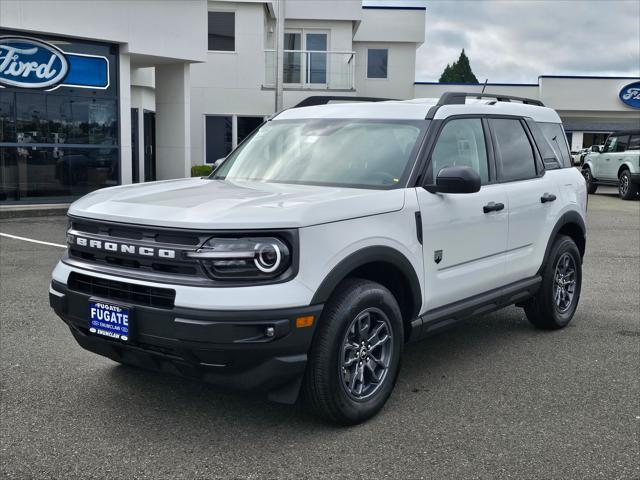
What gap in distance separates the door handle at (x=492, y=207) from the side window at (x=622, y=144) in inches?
737

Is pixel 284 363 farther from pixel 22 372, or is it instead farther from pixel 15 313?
pixel 15 313

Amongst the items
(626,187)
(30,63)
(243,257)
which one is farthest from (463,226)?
(626,187)

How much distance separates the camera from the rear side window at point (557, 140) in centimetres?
616

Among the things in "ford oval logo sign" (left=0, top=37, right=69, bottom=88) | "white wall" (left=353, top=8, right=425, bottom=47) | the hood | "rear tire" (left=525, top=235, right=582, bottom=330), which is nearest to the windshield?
the hood

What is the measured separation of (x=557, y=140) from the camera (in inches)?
249

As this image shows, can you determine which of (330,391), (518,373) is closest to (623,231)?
(518,373)

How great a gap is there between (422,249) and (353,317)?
77 centimetres

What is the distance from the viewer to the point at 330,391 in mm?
3783

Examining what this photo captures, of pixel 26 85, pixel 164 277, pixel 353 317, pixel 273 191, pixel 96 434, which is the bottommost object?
pixel 96 434

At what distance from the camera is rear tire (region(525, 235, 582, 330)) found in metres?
5.92

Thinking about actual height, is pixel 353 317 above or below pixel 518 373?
above

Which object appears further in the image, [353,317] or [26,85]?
[26,85]

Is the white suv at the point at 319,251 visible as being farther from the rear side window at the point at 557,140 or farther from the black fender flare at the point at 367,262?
the rear side window at the point at 557,140

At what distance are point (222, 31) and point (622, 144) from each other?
43.8 feet
